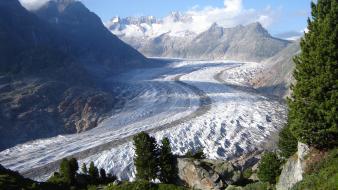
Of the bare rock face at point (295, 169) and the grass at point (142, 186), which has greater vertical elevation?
the bare rock face at point (295, 169)

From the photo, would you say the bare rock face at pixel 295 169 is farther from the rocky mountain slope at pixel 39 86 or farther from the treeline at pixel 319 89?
the rocky mountain slope at pixel 39 86

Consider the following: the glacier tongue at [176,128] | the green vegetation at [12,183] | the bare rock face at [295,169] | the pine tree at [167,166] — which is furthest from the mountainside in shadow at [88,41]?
the bare rock face at [295,169]

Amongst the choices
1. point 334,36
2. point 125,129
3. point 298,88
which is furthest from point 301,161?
point 125,129

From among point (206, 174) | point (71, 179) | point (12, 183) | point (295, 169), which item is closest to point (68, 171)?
point (71, 179)

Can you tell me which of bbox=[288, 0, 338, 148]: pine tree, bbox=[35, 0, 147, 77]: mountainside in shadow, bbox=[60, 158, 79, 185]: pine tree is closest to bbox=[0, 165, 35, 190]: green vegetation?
bbox=[60, 158, 79, 185]: pine tree

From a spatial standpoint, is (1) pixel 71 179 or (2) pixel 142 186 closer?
(2) pixel 142 186

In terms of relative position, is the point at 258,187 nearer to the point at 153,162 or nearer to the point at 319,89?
the point at 319,89

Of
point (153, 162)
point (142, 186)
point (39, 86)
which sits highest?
point (39, 86)

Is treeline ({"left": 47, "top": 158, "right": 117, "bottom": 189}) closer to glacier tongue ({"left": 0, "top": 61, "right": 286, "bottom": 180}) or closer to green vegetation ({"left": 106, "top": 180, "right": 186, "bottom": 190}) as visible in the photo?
green vegetation ({"left": 106, "top": 180, "right": 186, "bottom": 190})
